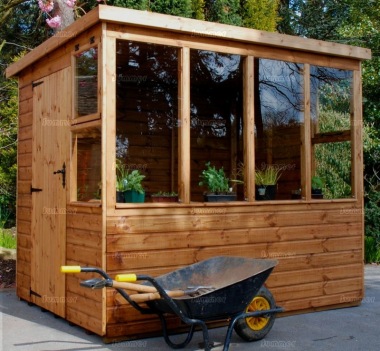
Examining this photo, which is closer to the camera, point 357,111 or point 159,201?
point 159,201

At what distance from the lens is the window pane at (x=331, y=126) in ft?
22.2

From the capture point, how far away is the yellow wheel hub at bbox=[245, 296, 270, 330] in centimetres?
511

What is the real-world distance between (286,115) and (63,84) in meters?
2.74

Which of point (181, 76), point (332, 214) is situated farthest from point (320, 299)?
point (181, 76)

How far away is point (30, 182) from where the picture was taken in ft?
22.1

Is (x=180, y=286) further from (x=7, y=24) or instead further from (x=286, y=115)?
(x=7, y=24)

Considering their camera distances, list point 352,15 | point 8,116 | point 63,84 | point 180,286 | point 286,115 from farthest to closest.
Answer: point 352,15
point 8,116
point 286,115
point 63,84
point 180,286

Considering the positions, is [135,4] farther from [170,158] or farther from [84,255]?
[84,255]

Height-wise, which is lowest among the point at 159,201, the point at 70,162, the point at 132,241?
the point at 132,241

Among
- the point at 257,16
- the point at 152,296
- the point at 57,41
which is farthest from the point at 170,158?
the point at 257,16

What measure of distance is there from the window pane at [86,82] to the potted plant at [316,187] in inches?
102

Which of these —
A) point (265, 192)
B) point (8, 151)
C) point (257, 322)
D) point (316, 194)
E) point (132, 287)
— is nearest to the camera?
point (132, 287)

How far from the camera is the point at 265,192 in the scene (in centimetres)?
610

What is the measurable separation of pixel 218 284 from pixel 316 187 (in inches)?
82.8
